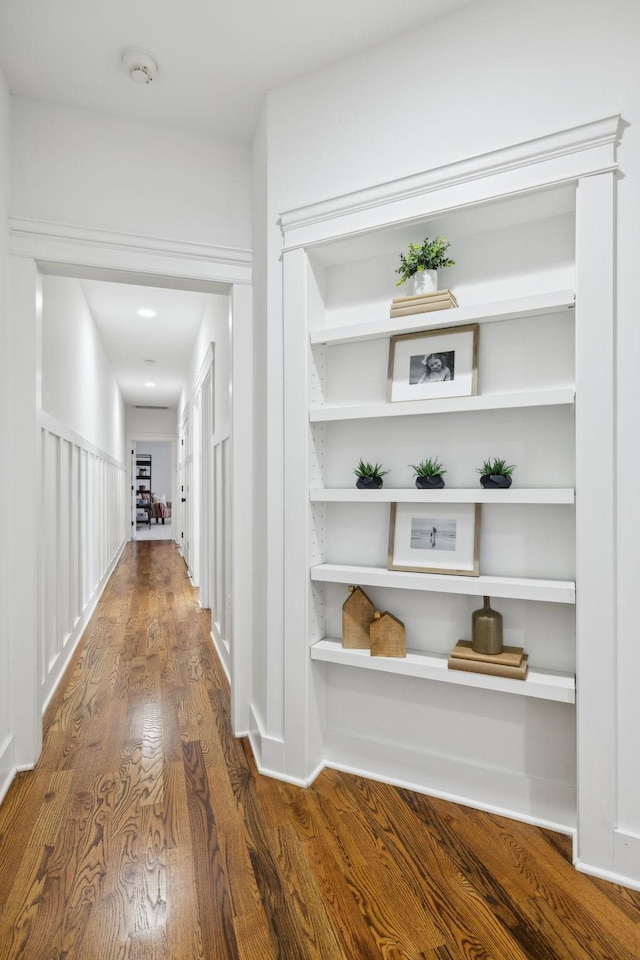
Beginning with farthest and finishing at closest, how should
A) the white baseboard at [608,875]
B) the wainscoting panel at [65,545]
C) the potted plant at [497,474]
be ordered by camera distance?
the wainscoting panel at [65,545], the potted plant at [497,474], the white baseboard at [608,875]

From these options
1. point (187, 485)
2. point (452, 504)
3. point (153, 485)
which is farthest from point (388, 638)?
point (153, 485)

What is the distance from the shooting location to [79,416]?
161 inches

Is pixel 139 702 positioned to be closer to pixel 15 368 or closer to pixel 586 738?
pixel 15 368

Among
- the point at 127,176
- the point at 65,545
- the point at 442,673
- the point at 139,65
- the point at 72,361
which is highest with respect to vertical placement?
the point at 139,65

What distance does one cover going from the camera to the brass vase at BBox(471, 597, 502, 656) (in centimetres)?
172

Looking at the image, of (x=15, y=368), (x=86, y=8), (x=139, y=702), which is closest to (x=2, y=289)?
(x=15, y=368)

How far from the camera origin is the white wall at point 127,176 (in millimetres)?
2129

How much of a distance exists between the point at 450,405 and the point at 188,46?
5.26ft

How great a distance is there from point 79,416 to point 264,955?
12.2ft

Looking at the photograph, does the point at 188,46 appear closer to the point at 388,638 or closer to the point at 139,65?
the point at 139,65

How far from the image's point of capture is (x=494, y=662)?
1684 mm

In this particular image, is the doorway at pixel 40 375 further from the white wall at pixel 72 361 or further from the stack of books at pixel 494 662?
the stack of books at pixel 494 662

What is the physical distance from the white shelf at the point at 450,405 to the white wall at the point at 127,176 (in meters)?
1.03

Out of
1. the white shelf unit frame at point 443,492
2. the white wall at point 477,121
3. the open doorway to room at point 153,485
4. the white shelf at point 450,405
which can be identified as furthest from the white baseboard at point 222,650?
the open doorway to room at point 153,485
